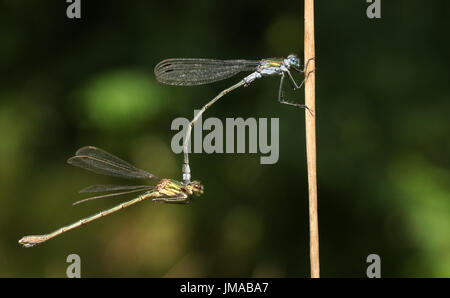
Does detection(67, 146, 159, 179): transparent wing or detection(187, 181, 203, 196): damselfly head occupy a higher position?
detection(67, 146, 159, 179): transparent wing

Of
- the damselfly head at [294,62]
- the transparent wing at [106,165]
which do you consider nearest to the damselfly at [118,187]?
the transparent wing at [106,165]

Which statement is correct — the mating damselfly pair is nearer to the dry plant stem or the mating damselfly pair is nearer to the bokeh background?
the dry plant stem

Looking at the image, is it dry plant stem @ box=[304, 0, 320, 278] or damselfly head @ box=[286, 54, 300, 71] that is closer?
dry plant stem @ box=[304, 0, 320, 278]

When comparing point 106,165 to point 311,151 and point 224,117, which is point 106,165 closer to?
point 224,117

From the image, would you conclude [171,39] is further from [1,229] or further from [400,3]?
[1,229]

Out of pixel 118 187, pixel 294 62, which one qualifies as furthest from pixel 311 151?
pixel 118 187

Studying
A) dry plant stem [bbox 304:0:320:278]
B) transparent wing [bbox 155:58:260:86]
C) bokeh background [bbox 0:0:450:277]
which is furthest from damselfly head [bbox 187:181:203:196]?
bokeh background [bbox 0:0:450:277]

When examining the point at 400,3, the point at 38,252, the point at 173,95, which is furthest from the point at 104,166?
the point at 400,3
